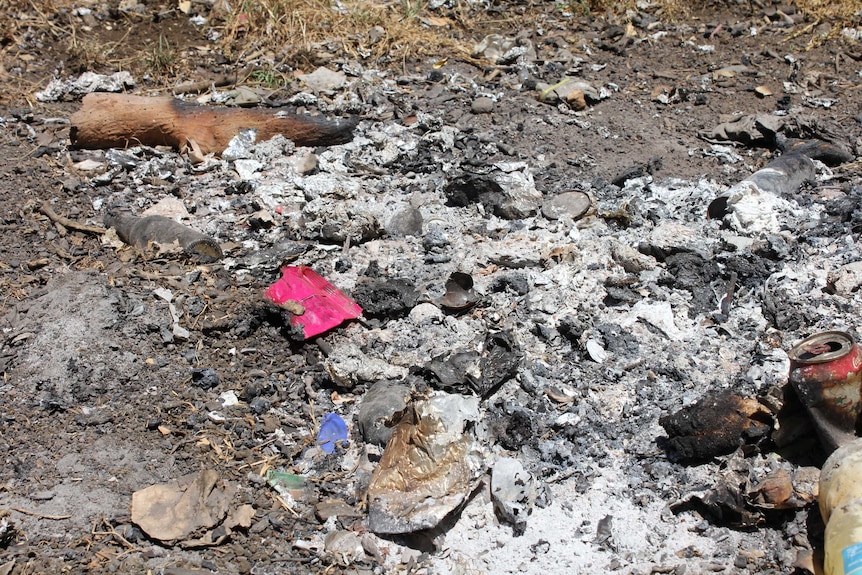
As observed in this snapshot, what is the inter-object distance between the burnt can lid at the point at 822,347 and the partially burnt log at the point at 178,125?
3.09m

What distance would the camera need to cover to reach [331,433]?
2.86 metres

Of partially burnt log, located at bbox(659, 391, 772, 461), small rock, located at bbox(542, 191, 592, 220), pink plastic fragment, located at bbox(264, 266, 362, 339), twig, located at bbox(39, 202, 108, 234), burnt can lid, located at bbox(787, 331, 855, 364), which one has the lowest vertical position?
twig, located at bbox(39, 202, 108, 234)

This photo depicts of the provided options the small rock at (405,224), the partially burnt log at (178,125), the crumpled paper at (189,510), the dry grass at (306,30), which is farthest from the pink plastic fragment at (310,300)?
the dry grass at (306,30)

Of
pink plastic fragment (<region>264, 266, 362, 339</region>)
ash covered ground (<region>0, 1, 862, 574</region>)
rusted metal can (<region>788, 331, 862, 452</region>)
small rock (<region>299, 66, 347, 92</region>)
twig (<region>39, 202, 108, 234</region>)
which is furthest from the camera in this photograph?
small rock (<region>299, 66, 347, 92</region>)

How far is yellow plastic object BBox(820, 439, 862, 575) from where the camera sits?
196cm

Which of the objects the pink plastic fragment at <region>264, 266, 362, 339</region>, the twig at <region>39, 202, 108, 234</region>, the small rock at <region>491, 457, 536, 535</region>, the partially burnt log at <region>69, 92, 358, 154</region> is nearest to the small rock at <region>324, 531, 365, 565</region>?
the small rock at <region>491, 457, 536, 535</region>

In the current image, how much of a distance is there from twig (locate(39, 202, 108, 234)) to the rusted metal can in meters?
3.41

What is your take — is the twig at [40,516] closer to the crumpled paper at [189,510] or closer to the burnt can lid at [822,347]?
the crumpled paper at [189,510]

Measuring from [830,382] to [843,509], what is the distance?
45 cm

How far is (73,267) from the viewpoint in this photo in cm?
362

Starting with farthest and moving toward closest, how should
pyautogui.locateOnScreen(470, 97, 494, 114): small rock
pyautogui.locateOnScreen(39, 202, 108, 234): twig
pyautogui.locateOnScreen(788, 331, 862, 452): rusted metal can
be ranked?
pyautogui.locateOnScreen(470, 97, 494, 114): small rock, pyautogui.locateOnScreen(39, 202, 108, 234): twig, pyautogui.locateOnScreen(788, 331, 862, 452): rusted metal can

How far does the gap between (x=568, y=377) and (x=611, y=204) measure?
4.55 feet

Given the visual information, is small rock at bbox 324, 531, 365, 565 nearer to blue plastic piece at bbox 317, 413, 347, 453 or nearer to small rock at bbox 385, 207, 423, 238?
blue plastic piece at bbox 317, 413, 347, 453

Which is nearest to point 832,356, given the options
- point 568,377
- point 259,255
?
point 568,377
